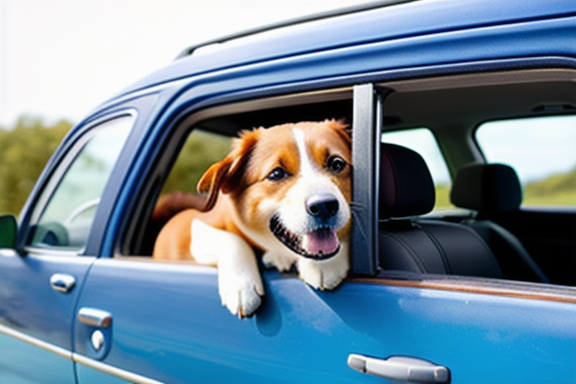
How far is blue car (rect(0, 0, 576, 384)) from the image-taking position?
1337 mm

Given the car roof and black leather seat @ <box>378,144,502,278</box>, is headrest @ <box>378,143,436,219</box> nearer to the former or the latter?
black leather seat @ <box>378,144,502,278</box>

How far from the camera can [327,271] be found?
1532 mm

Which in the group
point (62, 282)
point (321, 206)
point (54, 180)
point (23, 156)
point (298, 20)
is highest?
point (23, 156)

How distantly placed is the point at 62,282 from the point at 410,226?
131 cm

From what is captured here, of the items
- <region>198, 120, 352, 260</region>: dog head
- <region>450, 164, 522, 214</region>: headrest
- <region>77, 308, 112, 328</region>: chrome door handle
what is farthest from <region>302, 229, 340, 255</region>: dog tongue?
<region>450, 164, 522, 214</region>: headrest

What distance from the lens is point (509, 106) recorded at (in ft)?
9.74

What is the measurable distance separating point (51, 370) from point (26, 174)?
1278 centimetres

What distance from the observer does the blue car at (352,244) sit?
1337mm

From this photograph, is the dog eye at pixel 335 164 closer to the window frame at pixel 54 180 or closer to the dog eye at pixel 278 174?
the dog eye at pixel 278 174

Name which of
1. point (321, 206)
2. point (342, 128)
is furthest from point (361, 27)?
point (321, 206)

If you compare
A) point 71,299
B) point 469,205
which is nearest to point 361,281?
point 71,299

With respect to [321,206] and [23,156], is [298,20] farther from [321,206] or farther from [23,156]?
[23,156]

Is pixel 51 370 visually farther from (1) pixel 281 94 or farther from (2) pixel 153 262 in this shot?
(1) pixel 281 94

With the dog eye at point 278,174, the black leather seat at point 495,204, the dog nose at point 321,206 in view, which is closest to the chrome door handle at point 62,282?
the dog eye at point 278,174
